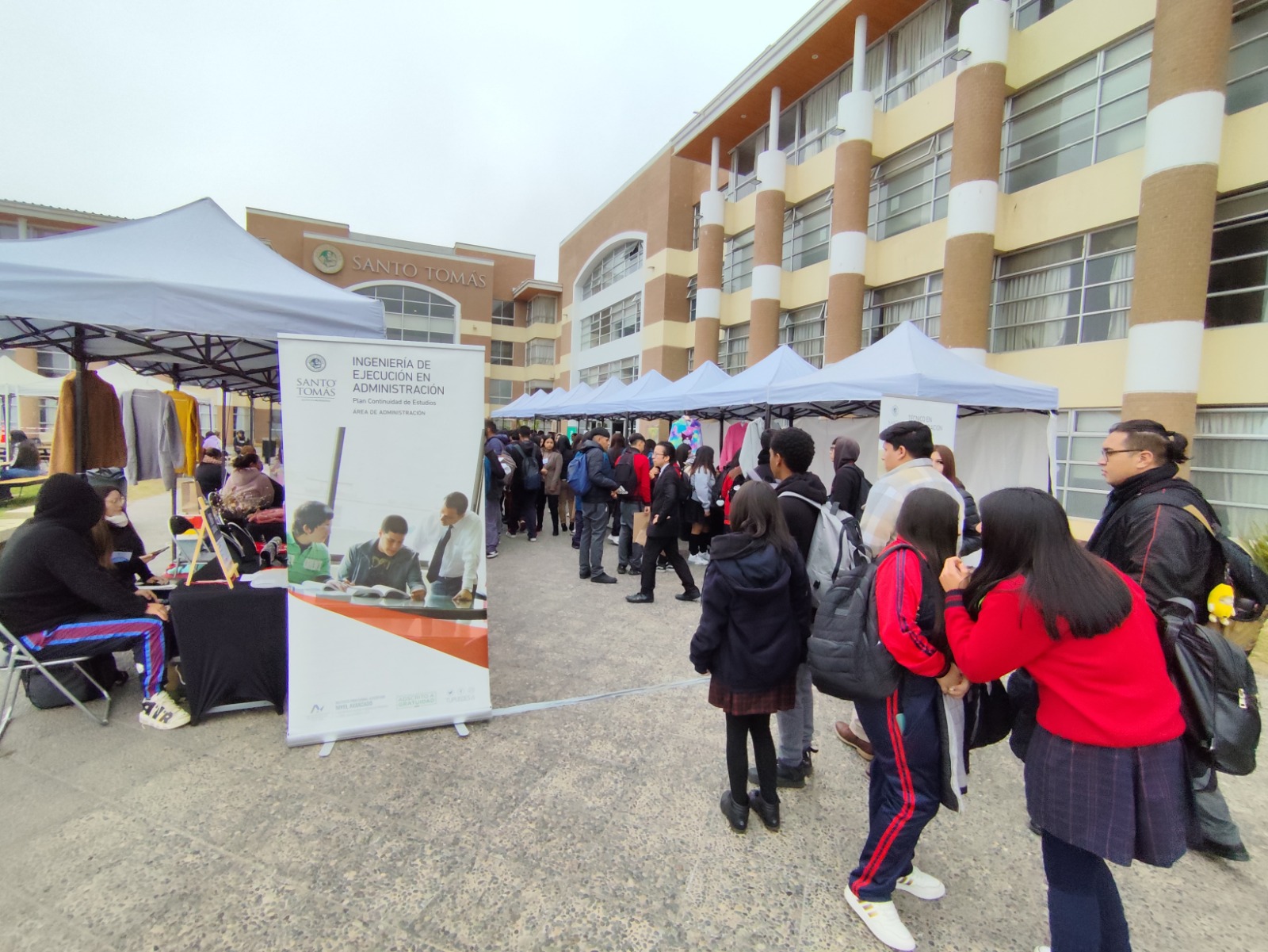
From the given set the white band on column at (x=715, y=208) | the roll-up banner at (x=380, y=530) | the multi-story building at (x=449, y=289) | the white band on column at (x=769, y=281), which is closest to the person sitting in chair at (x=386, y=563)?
the roll-up banner at (x=380, y=530)

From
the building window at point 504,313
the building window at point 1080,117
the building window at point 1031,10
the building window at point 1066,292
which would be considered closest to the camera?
the building window at point 1080,117

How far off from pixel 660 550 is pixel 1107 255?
389 inches

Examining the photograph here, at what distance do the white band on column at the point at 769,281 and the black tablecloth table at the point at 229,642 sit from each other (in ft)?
53.5

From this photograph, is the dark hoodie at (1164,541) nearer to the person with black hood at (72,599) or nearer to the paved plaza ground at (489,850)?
the paved plaza ground at (489,850)

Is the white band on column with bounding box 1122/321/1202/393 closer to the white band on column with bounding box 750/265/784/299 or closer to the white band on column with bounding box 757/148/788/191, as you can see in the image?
the white band on column with bounding box 750/265/784/299

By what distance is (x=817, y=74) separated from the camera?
16672 millimetres

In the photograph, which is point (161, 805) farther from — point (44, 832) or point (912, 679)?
point (912, 679)

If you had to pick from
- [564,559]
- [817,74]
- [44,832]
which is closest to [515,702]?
[44,832]

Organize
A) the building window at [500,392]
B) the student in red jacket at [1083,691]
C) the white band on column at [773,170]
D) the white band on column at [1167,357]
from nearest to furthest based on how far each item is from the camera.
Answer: the student in red jacket at [1083,691], the white band on column at [1167,357], the white band on column at [773,170], the building window at [500,392]

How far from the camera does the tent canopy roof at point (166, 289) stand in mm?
3553

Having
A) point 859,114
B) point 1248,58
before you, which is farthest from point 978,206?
point 859,114

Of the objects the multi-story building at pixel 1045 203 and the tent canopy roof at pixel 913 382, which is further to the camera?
the multi-story building at pixel 1045 203

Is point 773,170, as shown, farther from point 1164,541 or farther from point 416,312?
point 416,312

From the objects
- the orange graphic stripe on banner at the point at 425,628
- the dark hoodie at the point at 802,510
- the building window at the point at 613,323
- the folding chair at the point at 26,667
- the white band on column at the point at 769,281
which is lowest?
the folding chair at the point at 26,667
